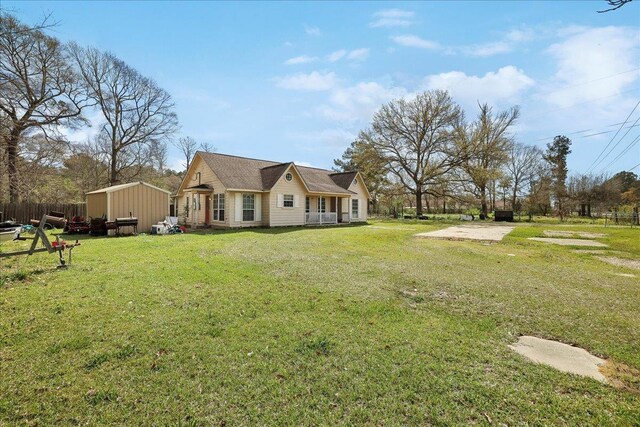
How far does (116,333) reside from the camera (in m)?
3.62

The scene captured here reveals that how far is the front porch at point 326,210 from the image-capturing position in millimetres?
22797

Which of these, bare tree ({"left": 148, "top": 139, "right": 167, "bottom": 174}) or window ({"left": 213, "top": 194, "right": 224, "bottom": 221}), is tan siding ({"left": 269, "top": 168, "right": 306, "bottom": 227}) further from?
bare tree ({"left": 148, "top": 139, "right": 167, "bottom": 174})

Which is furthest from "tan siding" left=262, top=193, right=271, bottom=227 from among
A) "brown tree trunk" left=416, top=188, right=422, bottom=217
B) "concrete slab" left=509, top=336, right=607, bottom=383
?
"brown tree trunk" left=416, top=188, right=422, bottom=217

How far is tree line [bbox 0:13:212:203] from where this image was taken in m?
15.7

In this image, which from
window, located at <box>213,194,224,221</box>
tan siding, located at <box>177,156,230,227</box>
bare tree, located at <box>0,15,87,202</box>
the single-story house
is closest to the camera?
bare tree, located at <box>0,15,87,202</box>

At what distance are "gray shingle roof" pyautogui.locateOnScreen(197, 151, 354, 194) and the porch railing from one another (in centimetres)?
185

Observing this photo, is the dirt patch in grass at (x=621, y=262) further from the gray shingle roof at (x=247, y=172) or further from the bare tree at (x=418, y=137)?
the bare tree at (x=418, y=137)

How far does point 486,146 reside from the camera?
31.9 meters

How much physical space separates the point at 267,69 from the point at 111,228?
1031cm

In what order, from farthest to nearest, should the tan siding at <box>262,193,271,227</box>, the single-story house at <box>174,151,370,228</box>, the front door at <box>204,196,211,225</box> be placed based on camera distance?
1. the front door at <box>204,196,211,225</box>
2. the tan siding at <box>262,193,271,227</box>
3. the single-story house at <box>174,151,370,228</box>

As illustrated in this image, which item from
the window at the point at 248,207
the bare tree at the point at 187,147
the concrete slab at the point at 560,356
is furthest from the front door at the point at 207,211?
the bare tree at the point at 187,147

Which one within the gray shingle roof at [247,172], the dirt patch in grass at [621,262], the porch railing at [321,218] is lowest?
the dirt patch in grass at [621,262]

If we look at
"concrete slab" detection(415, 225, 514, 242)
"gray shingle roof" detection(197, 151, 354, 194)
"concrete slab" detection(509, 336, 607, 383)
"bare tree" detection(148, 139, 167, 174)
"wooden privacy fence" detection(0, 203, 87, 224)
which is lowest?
"concrete slab" detection(509, 336, 607, 383)

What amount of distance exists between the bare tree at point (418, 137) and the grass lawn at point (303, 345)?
91.0 feet
